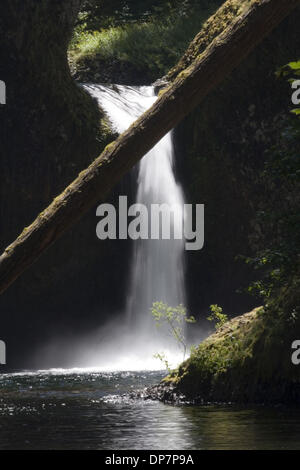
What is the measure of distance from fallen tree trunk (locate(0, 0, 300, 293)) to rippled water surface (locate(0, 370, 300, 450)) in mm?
1624

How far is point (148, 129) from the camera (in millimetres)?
10492

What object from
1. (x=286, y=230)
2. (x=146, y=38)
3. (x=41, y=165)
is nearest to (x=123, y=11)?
(x=146, y=38)

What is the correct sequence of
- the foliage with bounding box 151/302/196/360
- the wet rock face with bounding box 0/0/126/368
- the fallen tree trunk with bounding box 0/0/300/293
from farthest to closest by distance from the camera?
the wet rock face with bounding box 0/0/126/368 → the foliage with bounding box 151/302/196/360 → the fallen tree trunk with bounding box 0/0/300/293

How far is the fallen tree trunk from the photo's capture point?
1023 centimetres

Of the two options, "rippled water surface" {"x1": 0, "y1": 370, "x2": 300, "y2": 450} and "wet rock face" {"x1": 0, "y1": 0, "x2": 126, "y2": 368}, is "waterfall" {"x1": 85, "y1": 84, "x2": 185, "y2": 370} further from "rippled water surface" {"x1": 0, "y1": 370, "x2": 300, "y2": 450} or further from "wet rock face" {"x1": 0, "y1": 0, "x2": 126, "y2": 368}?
"rippled water surface" {"x1": 0, "y1": 370, "x2": 300, "y2": 450}

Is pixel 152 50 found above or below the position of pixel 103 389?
above

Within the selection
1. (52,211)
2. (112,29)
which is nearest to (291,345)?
(52,211)

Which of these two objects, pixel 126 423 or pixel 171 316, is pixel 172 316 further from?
pixel 126 423

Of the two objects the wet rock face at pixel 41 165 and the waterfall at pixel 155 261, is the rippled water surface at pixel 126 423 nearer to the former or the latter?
the waterfall at pixel 155 261

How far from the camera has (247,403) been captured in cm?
1072

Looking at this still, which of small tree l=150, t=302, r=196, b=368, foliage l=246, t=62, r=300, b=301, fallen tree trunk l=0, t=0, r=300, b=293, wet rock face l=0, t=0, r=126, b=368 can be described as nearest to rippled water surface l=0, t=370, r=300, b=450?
→ small tree l=150, t=302, r=196, b=368

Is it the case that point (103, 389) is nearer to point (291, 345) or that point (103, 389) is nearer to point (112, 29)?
point (291, 345)

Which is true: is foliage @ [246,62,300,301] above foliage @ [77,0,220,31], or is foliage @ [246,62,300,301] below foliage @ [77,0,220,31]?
below
